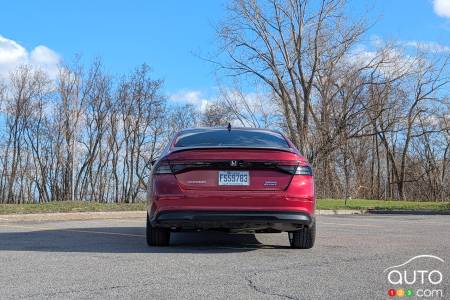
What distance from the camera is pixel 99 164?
49.6 meters

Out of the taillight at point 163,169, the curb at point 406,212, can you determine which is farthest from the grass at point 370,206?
the taillight at point 163,169

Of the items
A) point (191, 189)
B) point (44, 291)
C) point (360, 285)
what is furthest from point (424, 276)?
point (44, 291)

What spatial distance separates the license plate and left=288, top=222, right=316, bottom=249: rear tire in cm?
110

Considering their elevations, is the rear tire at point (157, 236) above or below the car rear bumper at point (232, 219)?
below

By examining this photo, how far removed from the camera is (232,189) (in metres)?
6.06

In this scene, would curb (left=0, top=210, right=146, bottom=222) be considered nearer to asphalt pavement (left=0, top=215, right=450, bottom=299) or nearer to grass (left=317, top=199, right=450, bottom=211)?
asphalt pavement (left=0, top=215, right=450, bottom=299)

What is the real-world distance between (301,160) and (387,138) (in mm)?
50061

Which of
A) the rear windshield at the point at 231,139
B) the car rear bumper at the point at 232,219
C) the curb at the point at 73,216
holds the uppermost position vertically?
the rear windshield at the point at 231,139

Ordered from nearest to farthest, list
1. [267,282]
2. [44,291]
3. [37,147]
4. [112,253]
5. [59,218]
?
[44,291], [267,282], [112,253], [59,218], [37,147]

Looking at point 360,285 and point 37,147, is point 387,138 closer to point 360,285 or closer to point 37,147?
point 37,147

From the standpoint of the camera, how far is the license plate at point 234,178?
609cm

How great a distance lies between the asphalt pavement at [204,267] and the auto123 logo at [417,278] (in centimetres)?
7

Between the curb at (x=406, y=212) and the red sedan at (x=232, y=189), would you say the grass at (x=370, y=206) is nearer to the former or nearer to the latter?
the curb at (x=406, y=212)

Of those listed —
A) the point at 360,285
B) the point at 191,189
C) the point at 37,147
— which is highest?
the point at 37,147
